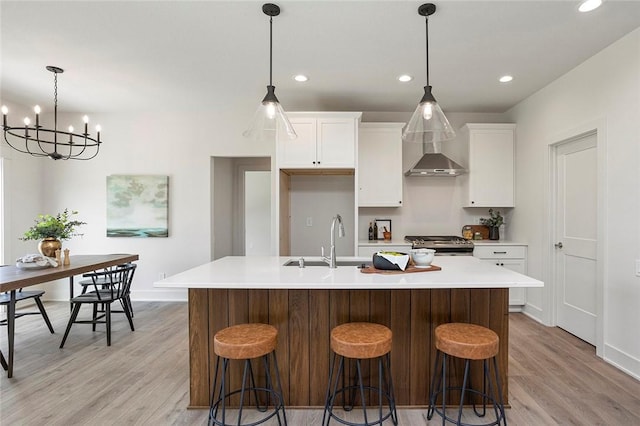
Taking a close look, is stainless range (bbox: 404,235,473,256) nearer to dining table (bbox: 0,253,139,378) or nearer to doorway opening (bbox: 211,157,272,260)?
doorway opening (bbox: 211,157,272,260)

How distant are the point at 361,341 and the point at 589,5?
2657mm

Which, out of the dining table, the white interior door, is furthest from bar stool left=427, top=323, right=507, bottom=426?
the dining table

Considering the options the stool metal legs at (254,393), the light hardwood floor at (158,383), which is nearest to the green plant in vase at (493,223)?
the light hardwood floor at (158,383)

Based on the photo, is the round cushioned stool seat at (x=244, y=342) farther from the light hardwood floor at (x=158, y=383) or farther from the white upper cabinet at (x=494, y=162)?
the white upper cabinet at (x=494, y=162)

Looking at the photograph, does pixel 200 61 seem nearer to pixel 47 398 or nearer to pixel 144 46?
pixel 144 46

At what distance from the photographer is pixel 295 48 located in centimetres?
275

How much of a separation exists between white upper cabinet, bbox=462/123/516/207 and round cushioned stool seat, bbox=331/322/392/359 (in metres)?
3.13

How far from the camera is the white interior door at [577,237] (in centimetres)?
304

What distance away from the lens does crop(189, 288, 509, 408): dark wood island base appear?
2.09 meters

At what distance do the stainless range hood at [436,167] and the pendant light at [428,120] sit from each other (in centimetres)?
172

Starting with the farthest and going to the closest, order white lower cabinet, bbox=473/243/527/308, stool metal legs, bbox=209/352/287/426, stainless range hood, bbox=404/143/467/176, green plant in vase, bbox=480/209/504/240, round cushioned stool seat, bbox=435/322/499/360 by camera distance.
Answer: green plant in vase, bbox=480/209/504/240
stainless range hood, bbox=404/143/467/176
white lower cabinet, bbox=473/243/527/308
stool metal legs, bbox=209/352/287/426
round cushioned stool seat, bbox=435/322/499/360

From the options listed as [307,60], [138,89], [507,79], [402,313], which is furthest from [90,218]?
[507,79]

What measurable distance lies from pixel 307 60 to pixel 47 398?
3303 mm

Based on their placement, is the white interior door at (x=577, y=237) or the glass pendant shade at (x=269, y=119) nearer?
the glass pendant shade at (x=269, y=119)
